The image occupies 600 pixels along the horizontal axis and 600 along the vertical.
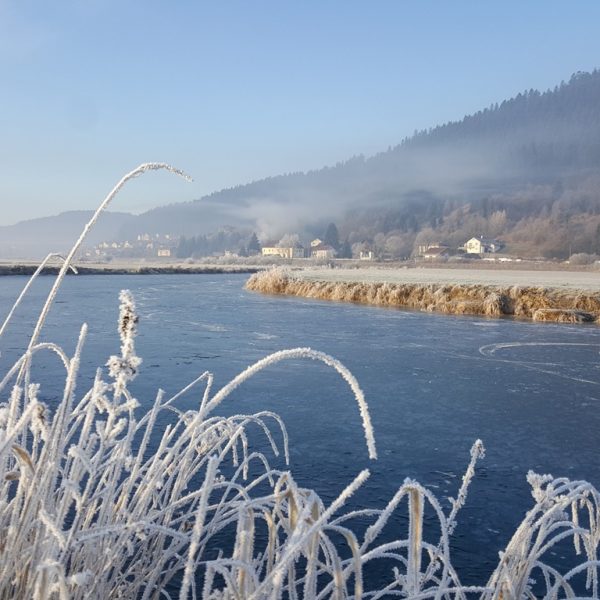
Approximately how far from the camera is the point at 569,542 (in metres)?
6.24

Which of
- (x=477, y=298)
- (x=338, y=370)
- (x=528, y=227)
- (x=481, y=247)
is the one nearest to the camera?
(x=338, y=370)

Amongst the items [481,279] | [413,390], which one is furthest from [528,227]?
[413,390]

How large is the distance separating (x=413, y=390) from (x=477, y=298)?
1774cm

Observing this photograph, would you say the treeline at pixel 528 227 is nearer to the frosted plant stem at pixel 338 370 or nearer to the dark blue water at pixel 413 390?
the dark blue water at pixel 413 390

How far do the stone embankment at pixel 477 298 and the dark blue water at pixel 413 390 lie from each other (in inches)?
112

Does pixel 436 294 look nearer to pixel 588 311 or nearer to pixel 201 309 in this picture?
pixel 588 311

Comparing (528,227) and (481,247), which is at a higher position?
(528,227)

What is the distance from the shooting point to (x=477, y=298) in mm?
28578

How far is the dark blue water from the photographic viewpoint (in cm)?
734

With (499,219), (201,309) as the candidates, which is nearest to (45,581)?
(201,309)

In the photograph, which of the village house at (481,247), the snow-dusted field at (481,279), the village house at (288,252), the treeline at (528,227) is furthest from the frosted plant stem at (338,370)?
the village house at (288,252)

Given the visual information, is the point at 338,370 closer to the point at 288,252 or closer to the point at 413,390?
the point at 413,390

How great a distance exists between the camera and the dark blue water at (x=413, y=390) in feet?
24.1

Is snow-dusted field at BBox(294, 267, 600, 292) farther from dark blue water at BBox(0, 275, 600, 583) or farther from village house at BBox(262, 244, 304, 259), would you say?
village house at BBox(262, 244, 304, 259)
